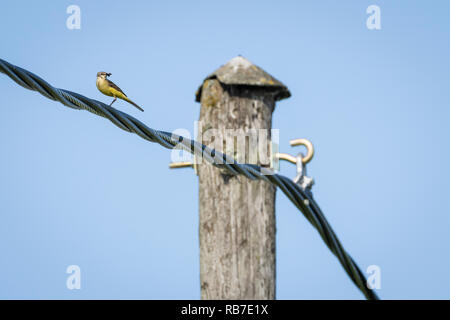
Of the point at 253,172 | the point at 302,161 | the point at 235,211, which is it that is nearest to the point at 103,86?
the point at 253,172

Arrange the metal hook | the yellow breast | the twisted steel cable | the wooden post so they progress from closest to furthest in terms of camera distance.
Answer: the twisted steel cable → the yellow breast → the wooden post → the metal hook

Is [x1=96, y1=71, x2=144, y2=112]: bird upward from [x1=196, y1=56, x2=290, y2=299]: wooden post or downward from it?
upward

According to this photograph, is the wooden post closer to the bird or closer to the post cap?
the post cap

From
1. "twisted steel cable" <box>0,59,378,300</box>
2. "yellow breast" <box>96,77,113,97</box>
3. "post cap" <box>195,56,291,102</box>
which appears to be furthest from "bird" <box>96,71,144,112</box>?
"post cap" <box>195,56,291,102</box>

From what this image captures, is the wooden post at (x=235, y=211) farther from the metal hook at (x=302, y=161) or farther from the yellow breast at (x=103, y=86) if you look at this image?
the yellow breast at (x=103, y=86)

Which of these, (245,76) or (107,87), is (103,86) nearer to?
(107,87)

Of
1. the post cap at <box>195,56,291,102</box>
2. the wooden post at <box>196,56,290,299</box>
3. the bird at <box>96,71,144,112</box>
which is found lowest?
the wooden post at <box>196,56,290,299</box>

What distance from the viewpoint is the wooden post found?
4586 mm

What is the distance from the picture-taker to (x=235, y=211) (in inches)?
184

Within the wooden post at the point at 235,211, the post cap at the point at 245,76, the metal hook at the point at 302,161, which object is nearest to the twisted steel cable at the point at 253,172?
the wooden post at the point at 235,211

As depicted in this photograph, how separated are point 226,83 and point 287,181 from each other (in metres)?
1.54

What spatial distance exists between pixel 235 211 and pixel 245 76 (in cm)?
95
